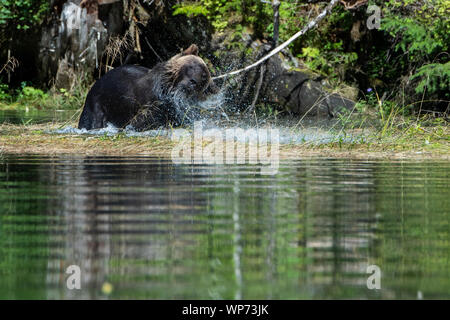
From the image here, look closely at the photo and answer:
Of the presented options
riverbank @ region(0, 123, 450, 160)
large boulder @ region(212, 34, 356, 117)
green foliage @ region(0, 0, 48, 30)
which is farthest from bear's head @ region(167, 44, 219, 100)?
green foliage @ region(0, 0, 48, 30)

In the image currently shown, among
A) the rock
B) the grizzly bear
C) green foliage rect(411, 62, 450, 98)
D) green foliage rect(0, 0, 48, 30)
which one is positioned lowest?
the grizzly bear

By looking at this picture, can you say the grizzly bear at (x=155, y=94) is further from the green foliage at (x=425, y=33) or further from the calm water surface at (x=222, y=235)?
the calm water surface at (x=222, y=235)

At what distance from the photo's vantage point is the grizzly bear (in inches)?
467

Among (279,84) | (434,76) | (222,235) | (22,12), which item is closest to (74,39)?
(22,12)

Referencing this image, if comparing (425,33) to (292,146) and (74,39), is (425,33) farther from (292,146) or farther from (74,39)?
(74,39)

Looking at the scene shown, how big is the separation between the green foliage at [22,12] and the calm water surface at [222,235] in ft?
43.7

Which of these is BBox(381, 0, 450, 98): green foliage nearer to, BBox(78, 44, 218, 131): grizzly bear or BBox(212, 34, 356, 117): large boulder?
BBox(212, 34, 356, 117): large boulder

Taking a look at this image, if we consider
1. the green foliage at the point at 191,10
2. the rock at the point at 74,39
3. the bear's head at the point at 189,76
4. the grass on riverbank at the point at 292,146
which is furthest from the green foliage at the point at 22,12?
the grass on riverbank at the point at 292,146

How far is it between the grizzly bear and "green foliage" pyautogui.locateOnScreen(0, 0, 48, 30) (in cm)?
778

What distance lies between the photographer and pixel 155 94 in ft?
39.0

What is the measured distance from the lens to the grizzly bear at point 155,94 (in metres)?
11.9

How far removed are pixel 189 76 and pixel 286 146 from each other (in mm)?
2614

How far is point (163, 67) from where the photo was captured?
12.0 metres
